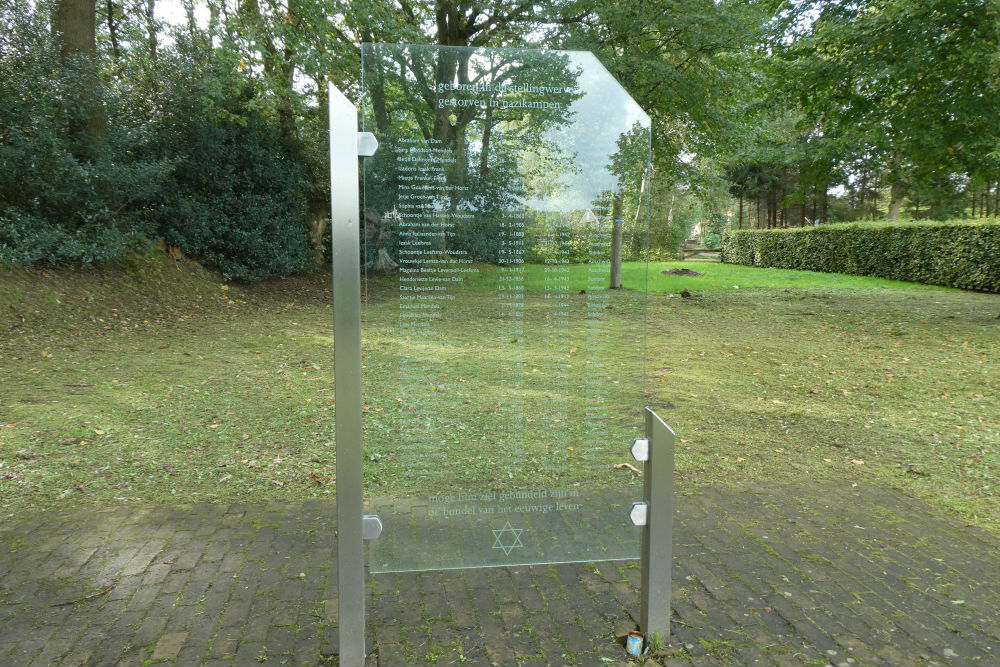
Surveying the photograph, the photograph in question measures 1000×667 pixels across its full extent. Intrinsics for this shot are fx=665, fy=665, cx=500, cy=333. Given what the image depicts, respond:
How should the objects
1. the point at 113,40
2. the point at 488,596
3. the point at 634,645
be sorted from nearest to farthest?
1. the point at 634,645
2. the point at 488,596
3. the point at 113,40

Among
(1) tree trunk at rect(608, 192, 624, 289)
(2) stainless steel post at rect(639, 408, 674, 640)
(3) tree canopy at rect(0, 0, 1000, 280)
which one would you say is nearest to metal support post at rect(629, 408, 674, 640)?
(2) stainless steel post at rect(639, 408, 674, 640)

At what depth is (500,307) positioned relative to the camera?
290 centimetres

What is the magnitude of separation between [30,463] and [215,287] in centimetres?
855

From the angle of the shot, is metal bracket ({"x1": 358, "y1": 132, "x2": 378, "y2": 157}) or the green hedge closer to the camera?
metal bracket ({"x1": 358, "y1": 132, "x2": 378, "y2": 157})

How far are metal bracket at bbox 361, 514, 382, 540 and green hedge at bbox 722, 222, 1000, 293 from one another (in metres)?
20.4

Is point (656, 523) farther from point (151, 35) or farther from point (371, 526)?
point (151, 35)

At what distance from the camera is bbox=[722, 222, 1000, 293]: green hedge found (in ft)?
59.9

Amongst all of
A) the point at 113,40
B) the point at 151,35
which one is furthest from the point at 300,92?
the point at 113,40

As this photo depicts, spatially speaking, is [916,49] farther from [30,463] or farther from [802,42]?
[30,463]

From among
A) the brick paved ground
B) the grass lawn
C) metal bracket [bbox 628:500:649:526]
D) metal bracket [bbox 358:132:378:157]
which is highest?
metal bracket [bbox 358:132:378:157]

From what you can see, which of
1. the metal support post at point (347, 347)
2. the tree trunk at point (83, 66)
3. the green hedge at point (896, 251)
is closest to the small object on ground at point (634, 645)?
the metal support post at point (347, 347)

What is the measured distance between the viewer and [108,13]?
14180mm

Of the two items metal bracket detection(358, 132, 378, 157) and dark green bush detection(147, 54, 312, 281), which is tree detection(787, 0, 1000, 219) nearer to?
dark green bush detection(147, 54, 312, 281)

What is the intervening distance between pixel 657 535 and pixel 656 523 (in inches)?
2.1
